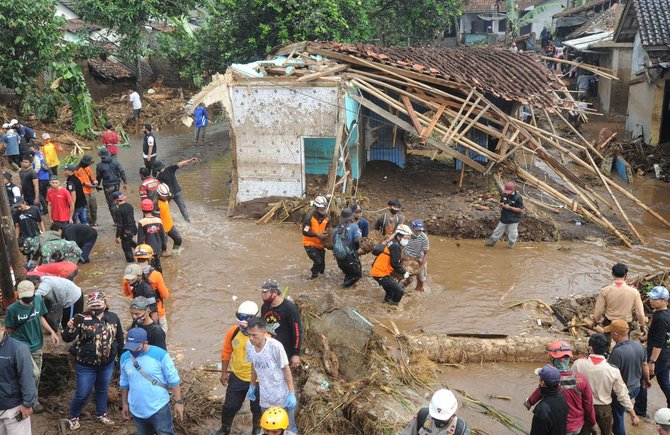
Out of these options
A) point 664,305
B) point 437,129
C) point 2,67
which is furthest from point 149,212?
point 2,67

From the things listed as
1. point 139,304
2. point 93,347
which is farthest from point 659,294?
point 93,347

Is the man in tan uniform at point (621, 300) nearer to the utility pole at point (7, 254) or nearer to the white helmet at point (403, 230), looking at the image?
the white helmet at point (403, 230)

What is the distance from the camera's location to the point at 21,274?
27.2 feet

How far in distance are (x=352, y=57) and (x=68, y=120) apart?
12.3m

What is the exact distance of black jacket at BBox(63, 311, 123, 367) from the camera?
6.38 m

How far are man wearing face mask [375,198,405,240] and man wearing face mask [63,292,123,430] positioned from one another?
5134 millimetres

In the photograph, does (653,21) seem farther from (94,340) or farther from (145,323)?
(94,340)

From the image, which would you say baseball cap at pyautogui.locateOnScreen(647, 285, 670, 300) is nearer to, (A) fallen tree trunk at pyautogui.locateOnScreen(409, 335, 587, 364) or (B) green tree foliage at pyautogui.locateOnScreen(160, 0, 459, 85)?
(A) fallen tree trunk at pyautogui.locateOnScreen(409, 335, 587, 364)

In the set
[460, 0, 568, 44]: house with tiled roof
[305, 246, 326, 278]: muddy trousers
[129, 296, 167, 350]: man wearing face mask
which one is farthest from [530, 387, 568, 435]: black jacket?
[460, 0, 568, 44]: house with tiled roof

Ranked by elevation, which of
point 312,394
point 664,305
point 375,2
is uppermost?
point 375,2

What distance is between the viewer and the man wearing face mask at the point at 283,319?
6566 millimetres

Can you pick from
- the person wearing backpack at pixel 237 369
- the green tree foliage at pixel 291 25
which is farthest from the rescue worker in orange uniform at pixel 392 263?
the green tree foliage at pixel 291 25

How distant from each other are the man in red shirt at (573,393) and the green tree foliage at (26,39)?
62.6 feet

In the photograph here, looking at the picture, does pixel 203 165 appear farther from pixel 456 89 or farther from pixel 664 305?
pixel 664 305
